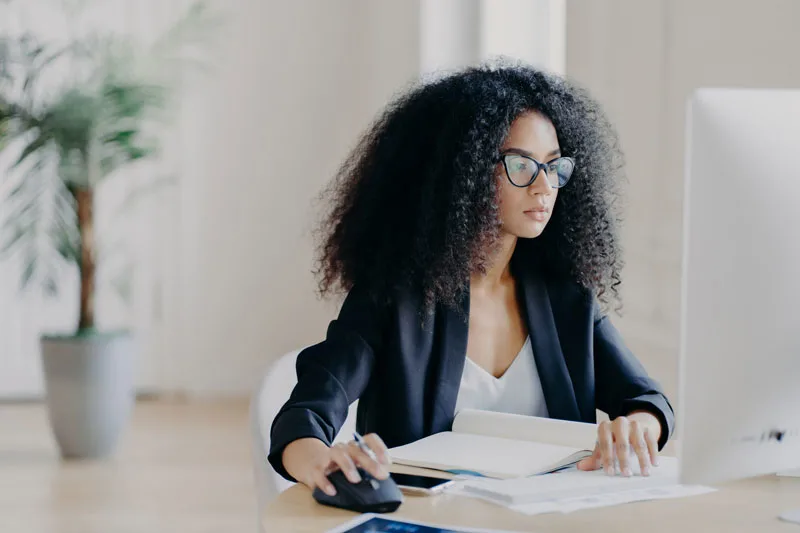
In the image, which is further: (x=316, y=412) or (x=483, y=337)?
(x=483, y=337)

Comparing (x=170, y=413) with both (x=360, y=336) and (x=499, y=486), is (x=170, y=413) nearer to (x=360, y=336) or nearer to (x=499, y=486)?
(x=360, y=336)

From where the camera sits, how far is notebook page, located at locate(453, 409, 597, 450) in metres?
1.50

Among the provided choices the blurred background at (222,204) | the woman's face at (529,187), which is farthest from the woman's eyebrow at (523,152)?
the blurred background at (222,204)

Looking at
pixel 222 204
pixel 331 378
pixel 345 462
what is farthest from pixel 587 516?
pixel 222 204

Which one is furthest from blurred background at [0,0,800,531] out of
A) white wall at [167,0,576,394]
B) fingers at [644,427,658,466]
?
fingers at [644,427,658,466]

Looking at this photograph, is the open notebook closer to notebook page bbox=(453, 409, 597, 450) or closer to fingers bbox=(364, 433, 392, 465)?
notebook page bbox=(453, 409, 597, 450)

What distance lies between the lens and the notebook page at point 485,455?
4.52ft

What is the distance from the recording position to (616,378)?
5.85 feet

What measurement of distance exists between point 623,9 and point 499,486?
6.47 feet

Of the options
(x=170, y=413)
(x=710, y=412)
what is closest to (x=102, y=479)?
(x=170, y=413)

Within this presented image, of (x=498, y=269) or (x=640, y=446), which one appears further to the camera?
(x=498, y=269)

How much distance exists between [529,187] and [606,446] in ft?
1.45

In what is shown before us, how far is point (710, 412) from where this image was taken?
1076mm

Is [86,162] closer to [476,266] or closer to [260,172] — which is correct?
[260,172]
